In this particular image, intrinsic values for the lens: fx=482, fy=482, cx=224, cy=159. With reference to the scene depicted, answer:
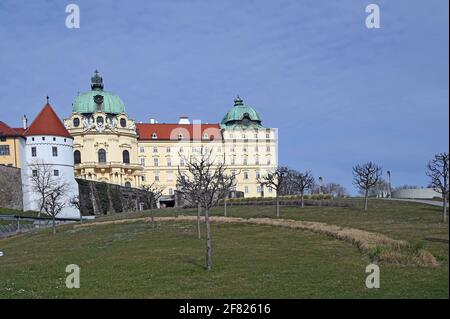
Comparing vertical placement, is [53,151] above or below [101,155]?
below

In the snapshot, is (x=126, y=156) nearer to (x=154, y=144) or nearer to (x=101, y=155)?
(x=101, y=155)

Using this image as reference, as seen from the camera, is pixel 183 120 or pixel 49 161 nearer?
pixel 49 161

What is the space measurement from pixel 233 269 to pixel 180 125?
93.9 m

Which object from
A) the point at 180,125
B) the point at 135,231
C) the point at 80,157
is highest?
the point at 180,125

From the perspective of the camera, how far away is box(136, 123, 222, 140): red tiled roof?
350ft

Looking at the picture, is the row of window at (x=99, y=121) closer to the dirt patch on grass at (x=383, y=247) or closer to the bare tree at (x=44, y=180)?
the bare tree at (x=44, y=180)

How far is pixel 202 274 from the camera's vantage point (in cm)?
1772

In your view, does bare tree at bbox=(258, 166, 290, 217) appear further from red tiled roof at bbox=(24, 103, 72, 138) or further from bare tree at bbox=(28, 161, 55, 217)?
red tiled roof at bbox=(24, 103, 72, 138)

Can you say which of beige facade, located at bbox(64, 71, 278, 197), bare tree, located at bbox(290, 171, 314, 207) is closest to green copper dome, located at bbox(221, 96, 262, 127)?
beige facade, located at bbox(64, 71, 278, 197)

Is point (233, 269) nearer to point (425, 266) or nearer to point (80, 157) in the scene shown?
point (425, 266)

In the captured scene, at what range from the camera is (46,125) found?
67.9 metres

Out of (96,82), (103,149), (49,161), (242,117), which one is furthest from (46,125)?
(242,117)

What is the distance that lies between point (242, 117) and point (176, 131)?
595 inches
